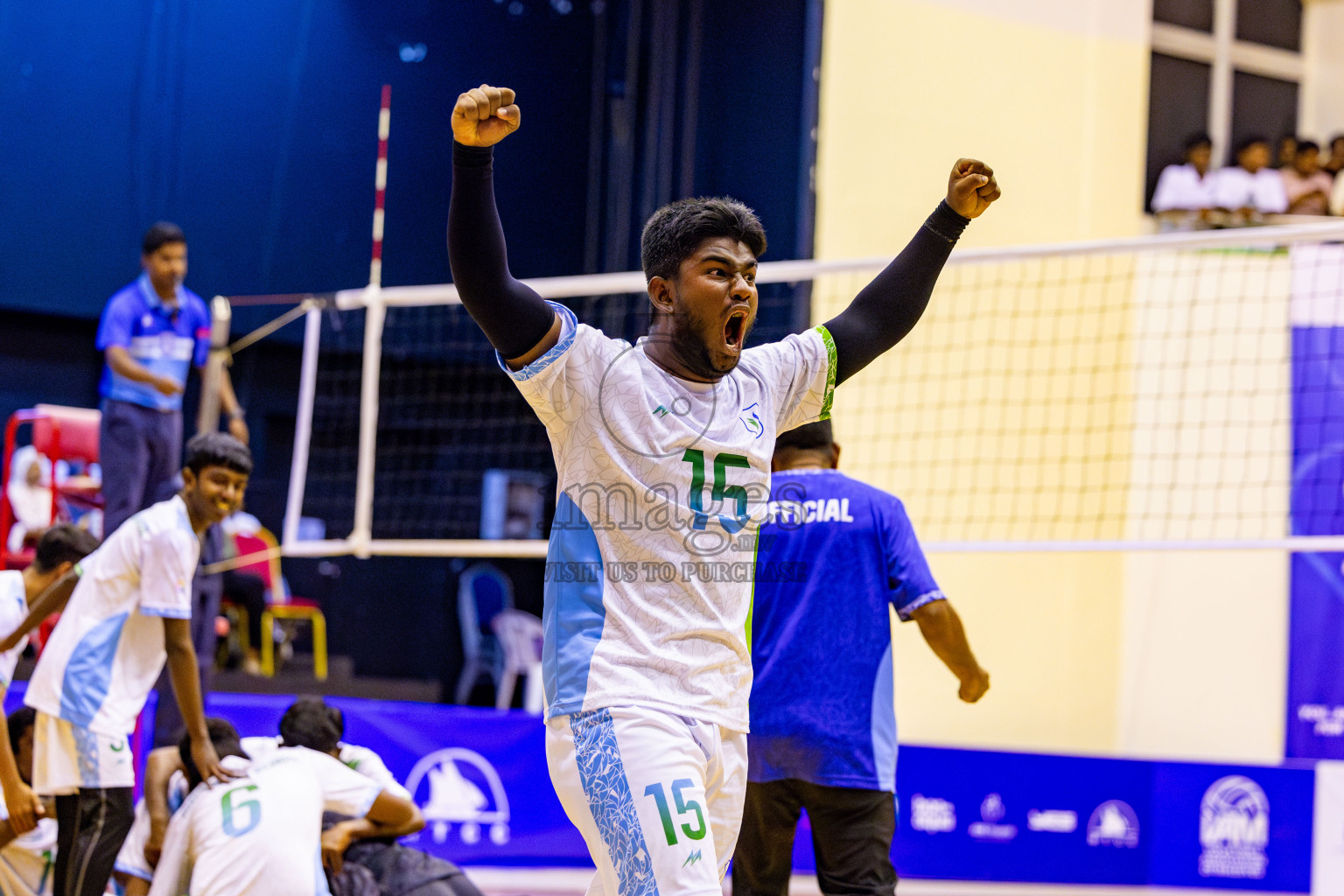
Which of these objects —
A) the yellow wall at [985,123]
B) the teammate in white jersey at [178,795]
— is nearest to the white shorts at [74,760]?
the teammate in white jersey at [178,795]

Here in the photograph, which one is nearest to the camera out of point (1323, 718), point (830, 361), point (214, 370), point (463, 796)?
point (830, 361)

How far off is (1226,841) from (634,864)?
6.42 metres

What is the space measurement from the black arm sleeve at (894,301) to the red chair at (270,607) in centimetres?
648

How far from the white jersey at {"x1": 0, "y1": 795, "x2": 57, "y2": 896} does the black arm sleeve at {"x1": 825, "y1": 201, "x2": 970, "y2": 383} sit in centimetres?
375

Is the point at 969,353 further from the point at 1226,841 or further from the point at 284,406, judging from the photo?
the point at 284,406

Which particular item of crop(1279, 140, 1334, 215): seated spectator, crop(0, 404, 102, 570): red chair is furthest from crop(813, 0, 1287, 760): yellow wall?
crop(0, 404, 102, 570): red chair

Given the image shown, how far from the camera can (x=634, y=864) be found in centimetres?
230

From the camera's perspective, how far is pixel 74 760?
4.50 metres

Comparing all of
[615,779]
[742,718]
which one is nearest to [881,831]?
[742,718]

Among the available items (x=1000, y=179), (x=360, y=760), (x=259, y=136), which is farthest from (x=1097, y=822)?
(x=259, y=136)

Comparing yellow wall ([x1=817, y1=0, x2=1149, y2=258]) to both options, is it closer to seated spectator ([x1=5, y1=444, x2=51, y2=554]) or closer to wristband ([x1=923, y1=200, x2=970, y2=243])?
seated spectator ([x1=5, y1=444, x2=51, y2=554])

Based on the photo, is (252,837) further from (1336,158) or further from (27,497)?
(1336,158)

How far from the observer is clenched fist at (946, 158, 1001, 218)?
9.27ft

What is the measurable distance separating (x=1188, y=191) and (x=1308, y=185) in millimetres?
1046
